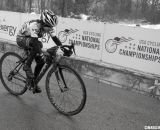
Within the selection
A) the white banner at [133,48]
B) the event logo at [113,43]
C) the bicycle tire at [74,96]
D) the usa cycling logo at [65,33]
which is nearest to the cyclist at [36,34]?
the bicycle tire at [74,96]

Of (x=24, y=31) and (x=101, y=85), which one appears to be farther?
(x=101, y=85)

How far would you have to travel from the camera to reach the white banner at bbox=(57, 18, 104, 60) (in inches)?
359

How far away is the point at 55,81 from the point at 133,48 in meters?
3.95

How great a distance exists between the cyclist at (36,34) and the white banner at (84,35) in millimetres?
4228

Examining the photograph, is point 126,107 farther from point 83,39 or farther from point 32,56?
point 83,39

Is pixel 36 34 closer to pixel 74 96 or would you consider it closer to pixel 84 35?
pixel 74 96

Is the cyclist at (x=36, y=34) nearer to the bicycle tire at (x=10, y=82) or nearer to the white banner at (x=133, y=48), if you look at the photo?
the bicycle tire at (x=10, y=82)

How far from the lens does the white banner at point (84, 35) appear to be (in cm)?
911

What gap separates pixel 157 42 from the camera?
7.75 metres

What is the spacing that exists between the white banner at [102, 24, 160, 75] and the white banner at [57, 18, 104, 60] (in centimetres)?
25

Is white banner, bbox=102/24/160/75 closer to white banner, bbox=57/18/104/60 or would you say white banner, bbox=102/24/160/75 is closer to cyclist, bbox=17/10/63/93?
white banner, bbox=57/18/104/60

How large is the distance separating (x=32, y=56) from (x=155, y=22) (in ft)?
89.2

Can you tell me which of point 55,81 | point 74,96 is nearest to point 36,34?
point 55,81

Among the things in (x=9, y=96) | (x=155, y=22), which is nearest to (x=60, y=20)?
(x=9, y=96)
